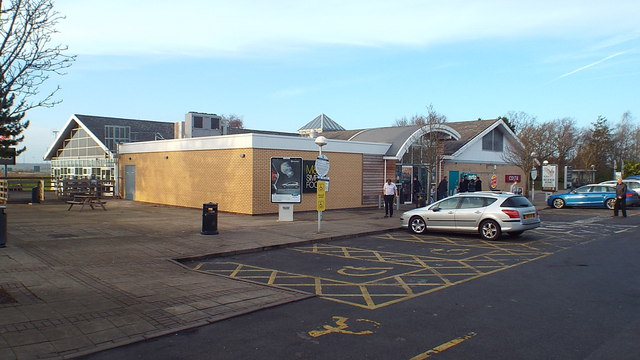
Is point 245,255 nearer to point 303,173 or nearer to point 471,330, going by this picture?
point 471,330

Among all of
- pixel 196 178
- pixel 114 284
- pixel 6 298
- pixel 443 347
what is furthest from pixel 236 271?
pixel 196 178

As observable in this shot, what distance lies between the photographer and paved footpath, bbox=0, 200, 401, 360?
18.6 feet

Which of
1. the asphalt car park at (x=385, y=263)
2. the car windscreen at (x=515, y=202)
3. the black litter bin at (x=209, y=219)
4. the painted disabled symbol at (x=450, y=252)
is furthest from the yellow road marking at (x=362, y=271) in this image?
the car windscreen at (x=515, y=202)

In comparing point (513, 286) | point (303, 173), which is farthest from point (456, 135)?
point (513, 286)

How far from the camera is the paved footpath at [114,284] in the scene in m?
5.68

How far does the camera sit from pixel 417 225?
1548 centimetres

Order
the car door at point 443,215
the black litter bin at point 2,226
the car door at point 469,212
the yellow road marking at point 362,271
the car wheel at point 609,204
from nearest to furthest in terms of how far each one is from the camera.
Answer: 1. the yellow road marking at point 362,271
2. the black litter bin at point 2,226
3. the car door at point 469,212
4. the car door at point 443,215
5. the car wheel at point 609,204

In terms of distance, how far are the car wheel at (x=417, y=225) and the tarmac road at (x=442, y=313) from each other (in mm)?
3423

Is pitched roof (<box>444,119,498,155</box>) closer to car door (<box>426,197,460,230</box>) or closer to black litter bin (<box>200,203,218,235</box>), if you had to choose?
car door (<box>426,197,460,230</box>)

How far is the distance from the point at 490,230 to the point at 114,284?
10218 mm

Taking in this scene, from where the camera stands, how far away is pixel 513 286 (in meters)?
8.24

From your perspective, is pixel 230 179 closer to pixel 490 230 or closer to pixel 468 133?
pixel 490 230

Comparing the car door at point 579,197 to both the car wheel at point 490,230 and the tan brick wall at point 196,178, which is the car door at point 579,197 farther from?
the tan brick wall at point 196,178

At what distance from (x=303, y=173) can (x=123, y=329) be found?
50.2ft
